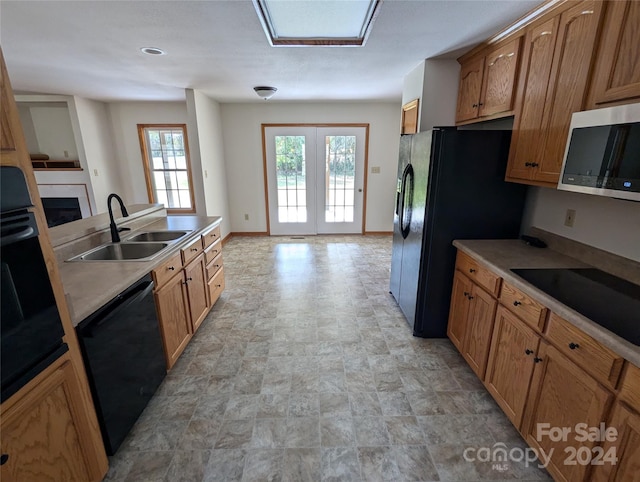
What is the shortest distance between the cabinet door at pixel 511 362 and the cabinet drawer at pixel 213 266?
2370 millimetres

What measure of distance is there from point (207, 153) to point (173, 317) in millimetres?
3040

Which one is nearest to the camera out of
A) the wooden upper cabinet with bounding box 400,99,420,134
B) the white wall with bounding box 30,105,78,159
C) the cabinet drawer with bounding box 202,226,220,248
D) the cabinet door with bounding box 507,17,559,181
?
the cabinet door with bounding box 507,17,559,181

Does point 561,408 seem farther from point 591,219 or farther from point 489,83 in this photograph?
point 489,83

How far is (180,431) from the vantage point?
5.53ft

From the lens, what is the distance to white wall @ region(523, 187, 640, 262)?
1.55 meters

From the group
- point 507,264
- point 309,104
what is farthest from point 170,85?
point 507,264

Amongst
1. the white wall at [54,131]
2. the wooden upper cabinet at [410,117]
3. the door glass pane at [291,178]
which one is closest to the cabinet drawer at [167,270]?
the wooden upper cabinet at [410,117]

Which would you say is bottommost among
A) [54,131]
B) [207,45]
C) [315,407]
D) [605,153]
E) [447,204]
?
[315,407]

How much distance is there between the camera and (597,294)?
1.39 metres

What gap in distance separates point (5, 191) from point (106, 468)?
1.31 m

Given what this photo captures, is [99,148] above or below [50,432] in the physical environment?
above

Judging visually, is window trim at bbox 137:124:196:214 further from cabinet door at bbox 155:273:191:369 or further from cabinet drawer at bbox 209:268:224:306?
cabinet door at bbox 155:273:191:369

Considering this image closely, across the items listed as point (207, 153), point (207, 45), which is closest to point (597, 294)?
point (207, 45)

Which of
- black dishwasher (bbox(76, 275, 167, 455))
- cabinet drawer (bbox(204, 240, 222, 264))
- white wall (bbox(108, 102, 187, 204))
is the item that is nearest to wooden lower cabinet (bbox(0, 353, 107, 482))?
black dishwasher (bbox(76, 275, 167, 455))
